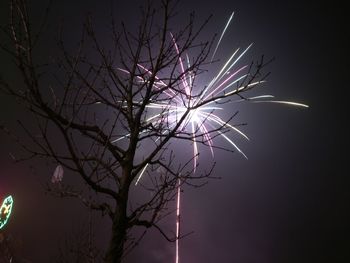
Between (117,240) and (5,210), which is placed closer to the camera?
(117,240)

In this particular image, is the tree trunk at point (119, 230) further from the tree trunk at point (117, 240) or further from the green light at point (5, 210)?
the green light at point (5, 210)

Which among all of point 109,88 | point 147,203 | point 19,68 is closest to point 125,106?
point 109,88

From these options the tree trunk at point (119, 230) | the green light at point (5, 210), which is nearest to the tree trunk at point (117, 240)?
the tree trunk at point (119, 230)

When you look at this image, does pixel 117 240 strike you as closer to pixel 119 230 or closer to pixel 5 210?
pixel 119 230

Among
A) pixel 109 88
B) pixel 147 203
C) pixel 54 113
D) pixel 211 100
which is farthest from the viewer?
pixel 109 88

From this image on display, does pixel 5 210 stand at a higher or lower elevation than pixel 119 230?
higher

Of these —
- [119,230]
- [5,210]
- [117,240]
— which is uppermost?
[5,210]

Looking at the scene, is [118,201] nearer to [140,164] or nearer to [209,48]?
[140,164]

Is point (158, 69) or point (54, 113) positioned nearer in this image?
point (54, 113)

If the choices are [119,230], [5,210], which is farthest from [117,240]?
[5,210]
